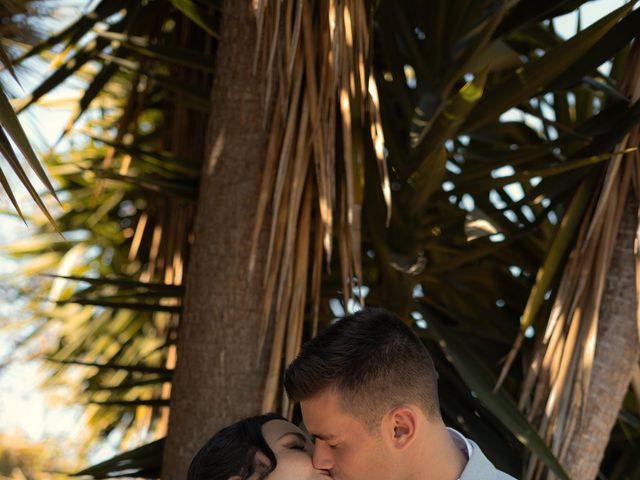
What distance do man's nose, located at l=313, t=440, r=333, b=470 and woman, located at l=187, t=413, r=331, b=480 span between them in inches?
0.5

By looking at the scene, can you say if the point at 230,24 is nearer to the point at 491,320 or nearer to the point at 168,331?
the point at 491,320

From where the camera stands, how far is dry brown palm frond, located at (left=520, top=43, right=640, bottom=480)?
2152 millimetres

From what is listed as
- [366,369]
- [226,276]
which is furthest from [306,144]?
[366,369]

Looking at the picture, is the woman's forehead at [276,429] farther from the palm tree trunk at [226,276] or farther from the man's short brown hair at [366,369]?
the palm tree trunk at [226,276]

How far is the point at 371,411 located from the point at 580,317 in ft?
2.54

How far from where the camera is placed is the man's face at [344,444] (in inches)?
63.2

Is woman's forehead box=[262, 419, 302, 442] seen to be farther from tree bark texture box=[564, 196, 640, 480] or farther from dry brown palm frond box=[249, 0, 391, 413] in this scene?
tree bark texture box=[564, 196, 640, 480]

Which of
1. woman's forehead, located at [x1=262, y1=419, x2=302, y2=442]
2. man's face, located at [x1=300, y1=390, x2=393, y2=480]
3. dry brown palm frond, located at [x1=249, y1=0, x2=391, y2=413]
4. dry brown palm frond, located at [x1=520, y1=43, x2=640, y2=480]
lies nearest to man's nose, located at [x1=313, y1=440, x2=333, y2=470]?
man's face, located at [x1=300, y1=390, x2=393, y2=480]

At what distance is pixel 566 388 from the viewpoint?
2170mm

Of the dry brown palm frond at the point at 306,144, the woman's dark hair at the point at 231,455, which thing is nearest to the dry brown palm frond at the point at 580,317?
the dry brown palm frond at the point at 306,144

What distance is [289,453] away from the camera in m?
1.70

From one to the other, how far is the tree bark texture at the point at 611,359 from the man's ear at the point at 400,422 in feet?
2.20

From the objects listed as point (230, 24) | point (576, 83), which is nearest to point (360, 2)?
point (230, 24)

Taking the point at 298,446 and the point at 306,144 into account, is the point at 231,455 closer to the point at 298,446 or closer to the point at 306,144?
the point at 298,446
